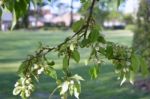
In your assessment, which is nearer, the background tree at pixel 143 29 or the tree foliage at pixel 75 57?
the tree foliage at pixel 75 57

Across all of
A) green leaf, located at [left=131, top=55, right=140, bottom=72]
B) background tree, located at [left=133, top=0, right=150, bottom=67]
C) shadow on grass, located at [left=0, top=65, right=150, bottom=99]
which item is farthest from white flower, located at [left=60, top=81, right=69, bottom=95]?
background tree, located at [left=133, top=0, right=150, bottom=67]

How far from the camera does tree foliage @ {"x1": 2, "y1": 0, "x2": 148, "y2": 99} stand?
191 centimetres

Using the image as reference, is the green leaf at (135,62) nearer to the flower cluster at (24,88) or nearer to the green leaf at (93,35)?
the green leaf at (93,35)

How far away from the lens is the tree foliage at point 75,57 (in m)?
1.91

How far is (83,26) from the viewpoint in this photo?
2.07m

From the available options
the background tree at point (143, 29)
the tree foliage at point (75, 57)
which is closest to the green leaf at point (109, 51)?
the tree foliage at point (75, 57)

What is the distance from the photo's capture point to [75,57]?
2098 millimetres

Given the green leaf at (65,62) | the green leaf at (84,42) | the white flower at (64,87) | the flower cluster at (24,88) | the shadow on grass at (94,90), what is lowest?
the shadow on grass at (94,90)

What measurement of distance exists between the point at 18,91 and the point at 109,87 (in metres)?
10.8

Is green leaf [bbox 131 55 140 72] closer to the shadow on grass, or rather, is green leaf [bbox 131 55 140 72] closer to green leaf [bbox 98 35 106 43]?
green leaf [bbox 98 35 106 43]

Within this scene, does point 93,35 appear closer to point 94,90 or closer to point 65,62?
point 65,62

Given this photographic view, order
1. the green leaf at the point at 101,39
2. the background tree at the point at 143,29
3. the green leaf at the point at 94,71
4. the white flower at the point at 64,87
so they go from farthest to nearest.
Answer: the background tree at the point at 143,29 → the green leaf at the point at 94,71 → the green leaf at the point at 101,39 → the white flower at the point at 64,87

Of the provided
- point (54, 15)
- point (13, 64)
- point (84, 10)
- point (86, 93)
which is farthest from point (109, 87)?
point (54, 15)

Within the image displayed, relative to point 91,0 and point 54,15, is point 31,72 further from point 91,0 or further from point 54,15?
point 54,15
